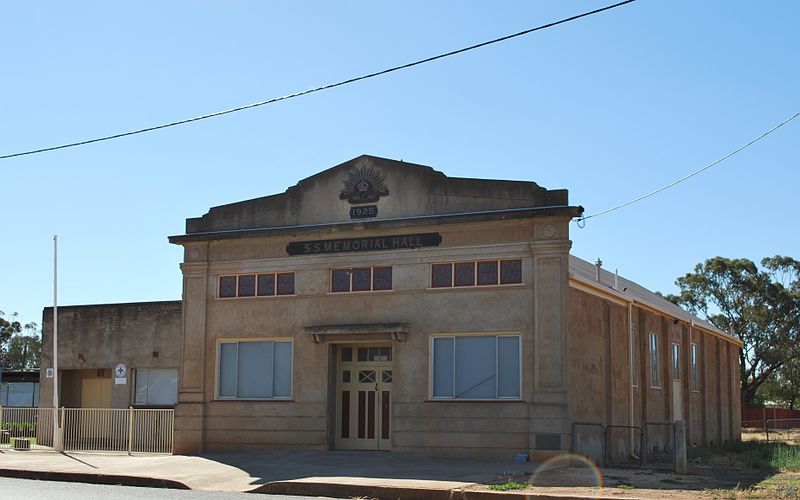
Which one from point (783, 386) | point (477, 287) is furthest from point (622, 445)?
point (783, 386)

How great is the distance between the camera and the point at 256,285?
2516 centimetres

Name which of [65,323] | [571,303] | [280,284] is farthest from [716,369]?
[65,323]

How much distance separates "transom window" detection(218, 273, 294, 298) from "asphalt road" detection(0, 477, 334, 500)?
25.6 ft

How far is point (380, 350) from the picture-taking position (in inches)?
945

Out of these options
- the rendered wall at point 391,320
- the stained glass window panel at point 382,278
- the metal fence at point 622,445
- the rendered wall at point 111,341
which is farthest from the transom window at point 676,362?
the rendered wall at point 111,341

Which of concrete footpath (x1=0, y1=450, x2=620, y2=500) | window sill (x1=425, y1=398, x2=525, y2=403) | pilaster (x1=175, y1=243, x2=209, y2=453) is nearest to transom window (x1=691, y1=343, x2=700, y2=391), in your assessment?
window sill (x1=425, y1=398, x2=525, y2=403)

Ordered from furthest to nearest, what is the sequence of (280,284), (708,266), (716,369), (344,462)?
(708,266) < (716,369) < (280,284) < (344,462)

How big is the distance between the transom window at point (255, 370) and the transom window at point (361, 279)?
2.11m

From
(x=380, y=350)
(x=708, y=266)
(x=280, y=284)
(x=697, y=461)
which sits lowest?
(x=697, y=461)

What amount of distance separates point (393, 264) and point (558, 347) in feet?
15.2

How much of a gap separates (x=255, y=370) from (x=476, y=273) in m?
6.56

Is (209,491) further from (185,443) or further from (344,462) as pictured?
(185,443)

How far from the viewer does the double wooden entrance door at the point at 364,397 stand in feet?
77.8

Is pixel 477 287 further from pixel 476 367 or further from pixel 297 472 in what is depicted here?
pixel 297 472
